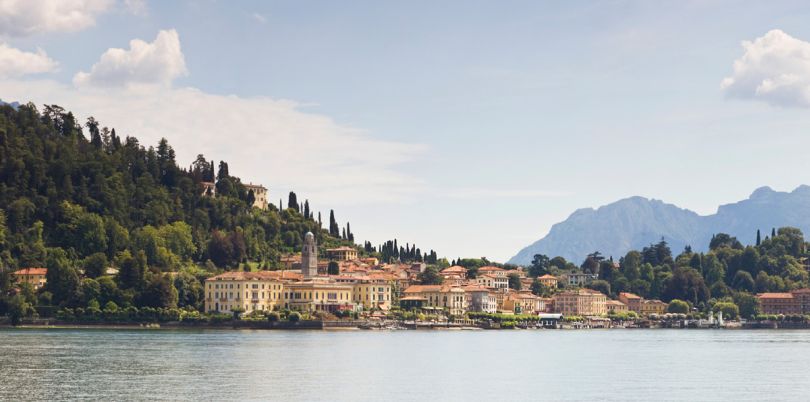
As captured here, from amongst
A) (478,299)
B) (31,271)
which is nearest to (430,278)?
(478,299)

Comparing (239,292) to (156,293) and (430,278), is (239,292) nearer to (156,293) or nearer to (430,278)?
(156,293)

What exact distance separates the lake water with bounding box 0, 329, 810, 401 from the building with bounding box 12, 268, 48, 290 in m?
35.4

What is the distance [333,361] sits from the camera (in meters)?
77.7

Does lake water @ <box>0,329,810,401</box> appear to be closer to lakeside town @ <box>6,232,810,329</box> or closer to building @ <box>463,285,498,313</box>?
lakeside town @ <box>6,232,810,329</box>

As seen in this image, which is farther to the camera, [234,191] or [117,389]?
[234,191]

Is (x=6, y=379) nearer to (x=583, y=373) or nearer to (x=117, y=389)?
(x=117, y=389)

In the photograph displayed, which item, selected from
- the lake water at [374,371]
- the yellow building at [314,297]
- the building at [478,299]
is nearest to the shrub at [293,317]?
the yellow building at [314,297]

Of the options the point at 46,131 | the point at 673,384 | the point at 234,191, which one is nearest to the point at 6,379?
the point at 673,384

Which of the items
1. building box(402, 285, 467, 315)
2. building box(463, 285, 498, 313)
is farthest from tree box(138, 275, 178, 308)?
building box(463, 285, 498, 313)

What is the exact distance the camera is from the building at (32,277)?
5453 inches

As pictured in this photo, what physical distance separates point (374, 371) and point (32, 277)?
8101cm

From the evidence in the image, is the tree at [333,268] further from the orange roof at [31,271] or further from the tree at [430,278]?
the orange roof at [31,271]

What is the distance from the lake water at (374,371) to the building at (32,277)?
35.4 m

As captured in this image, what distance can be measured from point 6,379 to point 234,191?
138 m
